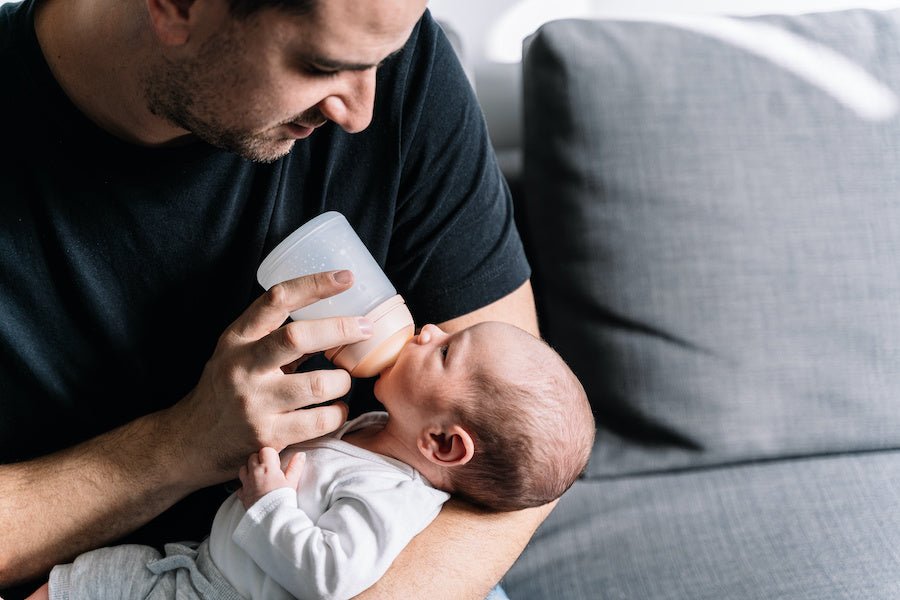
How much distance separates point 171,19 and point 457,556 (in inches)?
31.0

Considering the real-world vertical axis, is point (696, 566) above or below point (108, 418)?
below

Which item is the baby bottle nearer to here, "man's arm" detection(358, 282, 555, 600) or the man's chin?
the man's chin

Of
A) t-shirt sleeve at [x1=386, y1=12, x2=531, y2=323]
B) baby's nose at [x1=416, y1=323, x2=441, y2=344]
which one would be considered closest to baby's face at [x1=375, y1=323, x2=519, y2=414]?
baby's nose at [x1=416, y1=323, x2=441, y2=344]

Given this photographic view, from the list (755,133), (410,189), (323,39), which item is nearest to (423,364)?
(410,189)

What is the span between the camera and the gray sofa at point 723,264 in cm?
156

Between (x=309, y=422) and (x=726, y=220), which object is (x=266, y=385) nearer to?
(x=309, y=422)

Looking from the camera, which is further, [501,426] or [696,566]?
[696,566]

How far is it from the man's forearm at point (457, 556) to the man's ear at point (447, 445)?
94 millimetres

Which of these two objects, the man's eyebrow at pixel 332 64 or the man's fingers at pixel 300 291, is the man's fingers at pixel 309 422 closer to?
the man's fingers at pixel 300 291

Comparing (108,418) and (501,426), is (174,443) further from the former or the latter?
(501,426)

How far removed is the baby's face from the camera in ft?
3.87

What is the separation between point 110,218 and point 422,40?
1.67ft

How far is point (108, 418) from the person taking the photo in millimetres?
1277

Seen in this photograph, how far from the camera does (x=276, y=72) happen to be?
Answer: 1.00 metres
